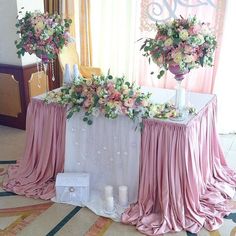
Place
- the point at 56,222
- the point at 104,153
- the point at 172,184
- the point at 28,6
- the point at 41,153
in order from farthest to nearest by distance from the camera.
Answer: the point at 28,6, the point at 41,153, the point at 104,153, the point at 56,222, the point at 172,184

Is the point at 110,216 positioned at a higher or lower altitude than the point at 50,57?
lower

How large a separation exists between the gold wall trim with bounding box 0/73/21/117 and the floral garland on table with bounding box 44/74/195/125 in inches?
68.2

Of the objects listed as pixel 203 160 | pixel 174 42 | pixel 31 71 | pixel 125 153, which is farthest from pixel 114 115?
pixel 31 71

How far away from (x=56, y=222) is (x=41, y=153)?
0.65m

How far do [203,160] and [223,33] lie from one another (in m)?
1.87

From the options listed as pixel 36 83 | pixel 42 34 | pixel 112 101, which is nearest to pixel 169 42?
pixel 112 101

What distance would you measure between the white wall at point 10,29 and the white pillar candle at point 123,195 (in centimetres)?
224

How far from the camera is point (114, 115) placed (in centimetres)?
220

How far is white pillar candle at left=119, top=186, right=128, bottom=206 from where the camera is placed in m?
2.34

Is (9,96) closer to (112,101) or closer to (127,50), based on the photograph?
(127,50)

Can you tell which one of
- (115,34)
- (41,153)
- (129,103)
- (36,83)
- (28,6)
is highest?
(28,6)

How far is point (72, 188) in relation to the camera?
2430 millimetres

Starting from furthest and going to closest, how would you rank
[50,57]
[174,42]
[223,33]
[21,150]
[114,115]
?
1. [223,33]
2. [21,150]
3. [50,57]
4. [114,115]
5. [174,42]

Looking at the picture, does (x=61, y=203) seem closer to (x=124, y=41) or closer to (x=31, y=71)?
(x=31, y=71)
